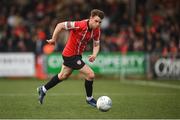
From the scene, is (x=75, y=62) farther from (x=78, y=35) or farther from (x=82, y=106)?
(x=82, y=106)

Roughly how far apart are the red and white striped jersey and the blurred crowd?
11.8 metres

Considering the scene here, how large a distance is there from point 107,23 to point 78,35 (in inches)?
583

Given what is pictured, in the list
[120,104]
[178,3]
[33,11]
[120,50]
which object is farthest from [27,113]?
[178,3]

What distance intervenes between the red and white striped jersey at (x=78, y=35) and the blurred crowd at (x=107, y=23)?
11.8 metres

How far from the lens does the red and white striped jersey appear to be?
13.0 meters

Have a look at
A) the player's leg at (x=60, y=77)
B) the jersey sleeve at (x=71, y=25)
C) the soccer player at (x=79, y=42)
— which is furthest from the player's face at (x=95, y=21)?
the player's leg at (x=60, y=77)

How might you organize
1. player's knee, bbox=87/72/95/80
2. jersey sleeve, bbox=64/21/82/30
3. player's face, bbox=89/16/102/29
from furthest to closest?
player's knee, bbox=87/72/95/80 → jersey sleeve, bbox=64/21/82/30 → player's face, bbox=89/16/102/29

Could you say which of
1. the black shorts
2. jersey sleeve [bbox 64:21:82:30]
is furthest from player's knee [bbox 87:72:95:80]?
jersey sleeve [bbox 64:21:82:30]

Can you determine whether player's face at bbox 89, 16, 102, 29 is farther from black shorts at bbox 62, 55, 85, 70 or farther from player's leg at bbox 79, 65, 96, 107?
player's leg at bbox 79, 65, 96, 107

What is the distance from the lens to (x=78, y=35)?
13.1m

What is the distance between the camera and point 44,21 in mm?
27016

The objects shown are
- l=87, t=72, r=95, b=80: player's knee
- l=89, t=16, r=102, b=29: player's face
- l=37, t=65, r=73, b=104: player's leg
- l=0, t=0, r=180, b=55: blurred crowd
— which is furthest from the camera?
l=0, t=0, r=180, b=55: blurred crowd

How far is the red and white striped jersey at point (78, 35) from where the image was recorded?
1295cm

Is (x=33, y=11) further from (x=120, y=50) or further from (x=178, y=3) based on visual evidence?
(x=178, y=3)
